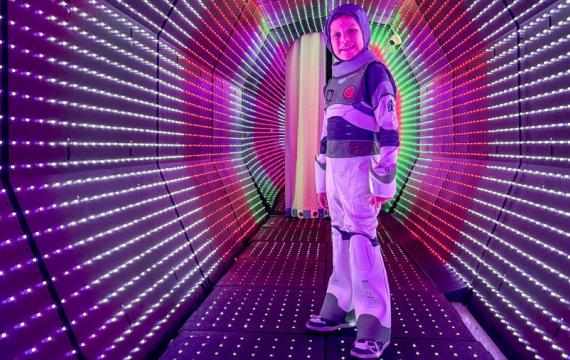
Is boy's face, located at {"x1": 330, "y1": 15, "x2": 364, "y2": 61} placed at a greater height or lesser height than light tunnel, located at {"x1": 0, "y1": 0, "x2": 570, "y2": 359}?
greater

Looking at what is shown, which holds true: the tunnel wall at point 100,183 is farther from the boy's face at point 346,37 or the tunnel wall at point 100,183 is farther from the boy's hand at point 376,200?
the boy's hand at point 376,200

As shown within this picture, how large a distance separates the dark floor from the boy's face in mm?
1770

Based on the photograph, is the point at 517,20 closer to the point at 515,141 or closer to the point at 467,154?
the point at 515,141

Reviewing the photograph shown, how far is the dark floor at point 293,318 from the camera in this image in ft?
8.13

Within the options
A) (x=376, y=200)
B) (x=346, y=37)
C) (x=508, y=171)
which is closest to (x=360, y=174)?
(x=376, y=200)

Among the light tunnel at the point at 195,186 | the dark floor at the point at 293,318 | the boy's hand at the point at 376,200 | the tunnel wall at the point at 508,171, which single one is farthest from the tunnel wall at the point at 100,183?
the tunnel wall at the point at 508,171

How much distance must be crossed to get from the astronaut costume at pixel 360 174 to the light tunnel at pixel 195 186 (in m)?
0.29

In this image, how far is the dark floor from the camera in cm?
248

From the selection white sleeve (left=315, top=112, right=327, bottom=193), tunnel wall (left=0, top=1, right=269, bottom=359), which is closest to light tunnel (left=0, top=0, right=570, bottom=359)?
tunnel wall (left=0, top=1, right=269, bottom=359)

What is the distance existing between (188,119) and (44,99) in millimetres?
2202

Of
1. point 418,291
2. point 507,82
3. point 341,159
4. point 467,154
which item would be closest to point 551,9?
point 507,82

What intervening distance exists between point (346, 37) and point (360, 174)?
2.86 feet

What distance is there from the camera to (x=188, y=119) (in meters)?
4.21

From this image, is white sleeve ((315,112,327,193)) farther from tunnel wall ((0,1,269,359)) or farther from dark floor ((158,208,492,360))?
tunnel wall ((0,1,269,359))
